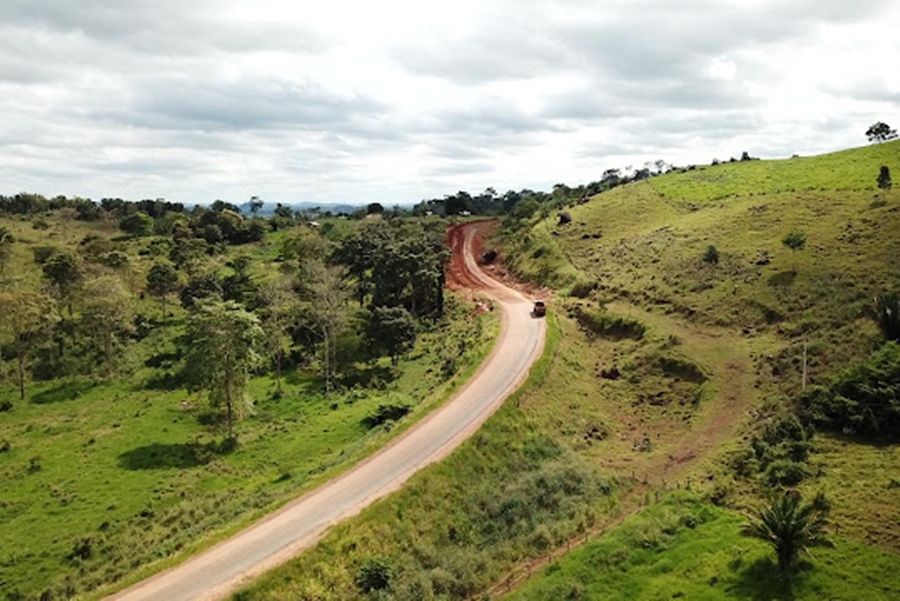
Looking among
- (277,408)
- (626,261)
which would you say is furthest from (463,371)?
(626,261)

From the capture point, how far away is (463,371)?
53.2 metres

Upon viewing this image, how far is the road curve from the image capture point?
93.6ft

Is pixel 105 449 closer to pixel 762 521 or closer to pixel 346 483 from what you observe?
pixel 346 483

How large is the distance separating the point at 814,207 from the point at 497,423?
5853 cm

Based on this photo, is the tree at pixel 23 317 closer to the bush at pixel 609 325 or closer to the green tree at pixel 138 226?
the bush at pixel 609 325

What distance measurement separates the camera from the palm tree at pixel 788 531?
27359 millimetres

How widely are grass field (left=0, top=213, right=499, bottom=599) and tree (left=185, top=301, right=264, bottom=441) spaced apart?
11.1ft

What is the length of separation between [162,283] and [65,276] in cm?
1135

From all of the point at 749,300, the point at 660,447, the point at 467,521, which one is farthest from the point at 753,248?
the point at 467,521

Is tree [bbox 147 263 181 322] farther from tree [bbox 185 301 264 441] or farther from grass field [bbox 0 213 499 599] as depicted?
tree [bbox 185 301 264 441]

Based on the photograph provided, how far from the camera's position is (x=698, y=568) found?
29.1 metres

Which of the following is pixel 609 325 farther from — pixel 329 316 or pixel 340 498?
pixel 340 498

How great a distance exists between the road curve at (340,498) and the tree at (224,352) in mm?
17474

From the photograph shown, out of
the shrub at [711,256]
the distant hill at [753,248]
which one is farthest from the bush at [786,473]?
the shrub at [711,256]
